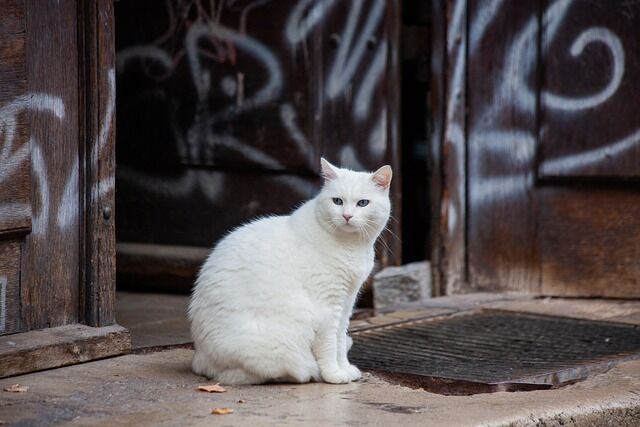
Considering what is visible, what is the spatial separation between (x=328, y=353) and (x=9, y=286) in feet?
4.67

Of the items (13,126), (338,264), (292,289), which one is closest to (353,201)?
(338,264)

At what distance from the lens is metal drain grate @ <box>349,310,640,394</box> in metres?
4.89

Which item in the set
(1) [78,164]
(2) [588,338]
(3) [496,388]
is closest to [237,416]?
(3) [496,388]

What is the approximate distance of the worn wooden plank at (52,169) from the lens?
4914mm

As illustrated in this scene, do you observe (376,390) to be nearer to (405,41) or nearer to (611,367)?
(611,367)

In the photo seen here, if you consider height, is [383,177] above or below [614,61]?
below

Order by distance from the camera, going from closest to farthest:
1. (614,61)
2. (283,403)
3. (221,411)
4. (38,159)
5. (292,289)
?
(221,411)
(283,403)
(292,289)
(38,159)
(614,61)

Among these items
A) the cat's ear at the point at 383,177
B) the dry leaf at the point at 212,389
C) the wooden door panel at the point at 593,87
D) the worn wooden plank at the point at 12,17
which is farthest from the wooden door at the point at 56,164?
the wooden door panel at the point at 593,87

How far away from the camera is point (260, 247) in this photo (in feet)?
15.5

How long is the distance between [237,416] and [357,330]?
2028mm

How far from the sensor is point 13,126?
4.79 meters

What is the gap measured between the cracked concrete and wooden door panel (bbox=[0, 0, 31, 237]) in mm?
720

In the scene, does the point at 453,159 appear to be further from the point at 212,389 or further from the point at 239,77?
the point at 212,389

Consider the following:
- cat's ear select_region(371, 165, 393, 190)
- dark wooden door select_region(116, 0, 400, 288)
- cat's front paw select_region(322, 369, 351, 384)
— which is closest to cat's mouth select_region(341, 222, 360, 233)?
cat's ear select_region(371, 165, 393, 190)
